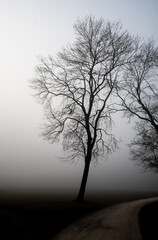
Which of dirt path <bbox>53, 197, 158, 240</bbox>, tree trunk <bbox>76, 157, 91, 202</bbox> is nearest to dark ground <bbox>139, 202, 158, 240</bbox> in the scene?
dirt path <bbox>53, 197, 158, 240</bbox>

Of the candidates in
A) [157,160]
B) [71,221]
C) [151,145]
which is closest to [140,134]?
[151,145]

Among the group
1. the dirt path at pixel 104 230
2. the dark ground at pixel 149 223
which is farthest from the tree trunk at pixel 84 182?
the dirt path at pixel 104 230

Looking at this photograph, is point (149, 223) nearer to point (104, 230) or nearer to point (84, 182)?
point (104, 230)

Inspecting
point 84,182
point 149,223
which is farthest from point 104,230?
point 84,182

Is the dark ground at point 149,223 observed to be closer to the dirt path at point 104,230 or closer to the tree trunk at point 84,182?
the dirt path at point 104,230

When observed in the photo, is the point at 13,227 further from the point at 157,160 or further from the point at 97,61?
the point at 157,160

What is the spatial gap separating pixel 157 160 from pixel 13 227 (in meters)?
20.9

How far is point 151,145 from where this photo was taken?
2533 centimetres

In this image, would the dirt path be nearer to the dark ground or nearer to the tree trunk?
the dark ground

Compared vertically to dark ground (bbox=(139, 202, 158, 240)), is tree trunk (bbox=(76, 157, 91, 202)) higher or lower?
higher

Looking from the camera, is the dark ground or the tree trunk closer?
the dark ground

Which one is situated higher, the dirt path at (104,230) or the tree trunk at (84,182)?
the tree trunk at (84,182)

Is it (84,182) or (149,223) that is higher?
(84,182)

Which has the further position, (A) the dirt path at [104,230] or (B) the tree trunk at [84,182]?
(B) the tree trunk at [84,182]
